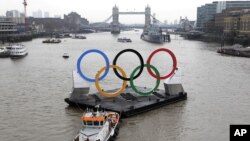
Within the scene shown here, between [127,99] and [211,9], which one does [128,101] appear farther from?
[211,9]

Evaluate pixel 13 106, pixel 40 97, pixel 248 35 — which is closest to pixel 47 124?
pixel 13 106

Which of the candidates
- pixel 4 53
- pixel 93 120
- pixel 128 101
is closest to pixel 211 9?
pixel 4 53

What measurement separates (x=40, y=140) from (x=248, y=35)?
68.8 meters

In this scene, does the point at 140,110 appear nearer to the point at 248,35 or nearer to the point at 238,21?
the point at 248,35

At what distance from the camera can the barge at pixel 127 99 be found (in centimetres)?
1812

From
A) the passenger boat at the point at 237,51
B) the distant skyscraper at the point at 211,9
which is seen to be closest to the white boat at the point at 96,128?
the passenger boat at the point at 237,51

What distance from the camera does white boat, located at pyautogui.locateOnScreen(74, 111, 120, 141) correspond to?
1325 cm

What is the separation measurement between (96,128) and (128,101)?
5.67m

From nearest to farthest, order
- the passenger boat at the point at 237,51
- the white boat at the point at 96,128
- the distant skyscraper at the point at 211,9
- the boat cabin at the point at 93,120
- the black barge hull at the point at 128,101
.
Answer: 1. the white boat at the point at 96,128
2. the boat cabin at the point at 93,120
3. the black barge hull at the point at 128,101
4. the passenger boat at the point at 237,51
5. the distant skyscraper at the point at 211,9

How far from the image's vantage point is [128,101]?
19406 mm

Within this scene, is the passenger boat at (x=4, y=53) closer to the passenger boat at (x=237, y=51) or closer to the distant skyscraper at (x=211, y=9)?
the passenger boat at (x=237, y=51)

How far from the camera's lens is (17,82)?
28156mm

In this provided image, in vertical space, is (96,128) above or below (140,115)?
above

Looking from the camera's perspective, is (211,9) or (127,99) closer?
(127,99)
